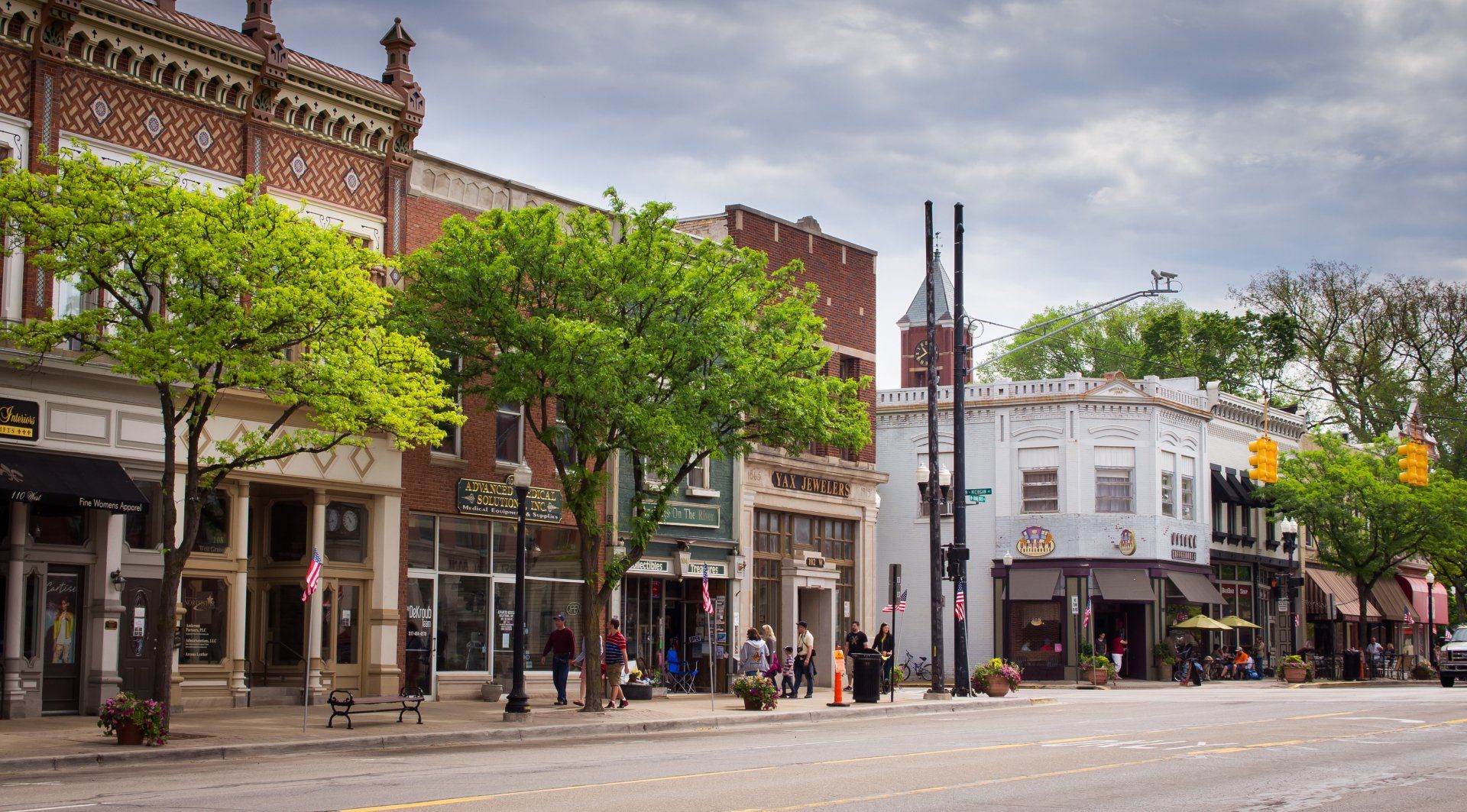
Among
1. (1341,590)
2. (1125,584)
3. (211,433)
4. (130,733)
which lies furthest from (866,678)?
(1341,590)

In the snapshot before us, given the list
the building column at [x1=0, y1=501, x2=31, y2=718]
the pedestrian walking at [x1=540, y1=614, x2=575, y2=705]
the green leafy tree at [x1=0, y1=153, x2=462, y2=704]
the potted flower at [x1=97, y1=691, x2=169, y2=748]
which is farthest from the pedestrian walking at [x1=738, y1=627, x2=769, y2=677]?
the potted flower at [x1=97, y1=691, x2=169, y2=748]

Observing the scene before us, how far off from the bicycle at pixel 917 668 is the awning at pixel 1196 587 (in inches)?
363

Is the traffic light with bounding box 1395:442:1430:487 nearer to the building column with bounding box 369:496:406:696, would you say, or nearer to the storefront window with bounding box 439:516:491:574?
the storefront window with bounding box 439:516:491:574

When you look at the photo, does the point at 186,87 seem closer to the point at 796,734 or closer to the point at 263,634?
the point at 263,634

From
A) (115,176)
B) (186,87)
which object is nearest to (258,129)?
(186,87)

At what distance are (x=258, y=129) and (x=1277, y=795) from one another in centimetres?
2060

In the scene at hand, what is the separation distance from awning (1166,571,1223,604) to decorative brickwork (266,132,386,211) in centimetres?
3424

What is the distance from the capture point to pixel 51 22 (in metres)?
24.0

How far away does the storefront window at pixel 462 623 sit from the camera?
99.3 feet

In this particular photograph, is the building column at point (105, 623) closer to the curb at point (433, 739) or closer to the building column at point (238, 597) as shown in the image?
the building column at point (238, 597)

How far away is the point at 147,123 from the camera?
25.5 metres

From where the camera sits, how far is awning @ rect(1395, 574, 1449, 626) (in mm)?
75688

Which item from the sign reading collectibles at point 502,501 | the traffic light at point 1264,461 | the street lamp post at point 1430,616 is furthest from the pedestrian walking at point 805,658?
the street lamp post at point 1430,616

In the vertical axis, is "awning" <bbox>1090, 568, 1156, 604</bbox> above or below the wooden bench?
above
